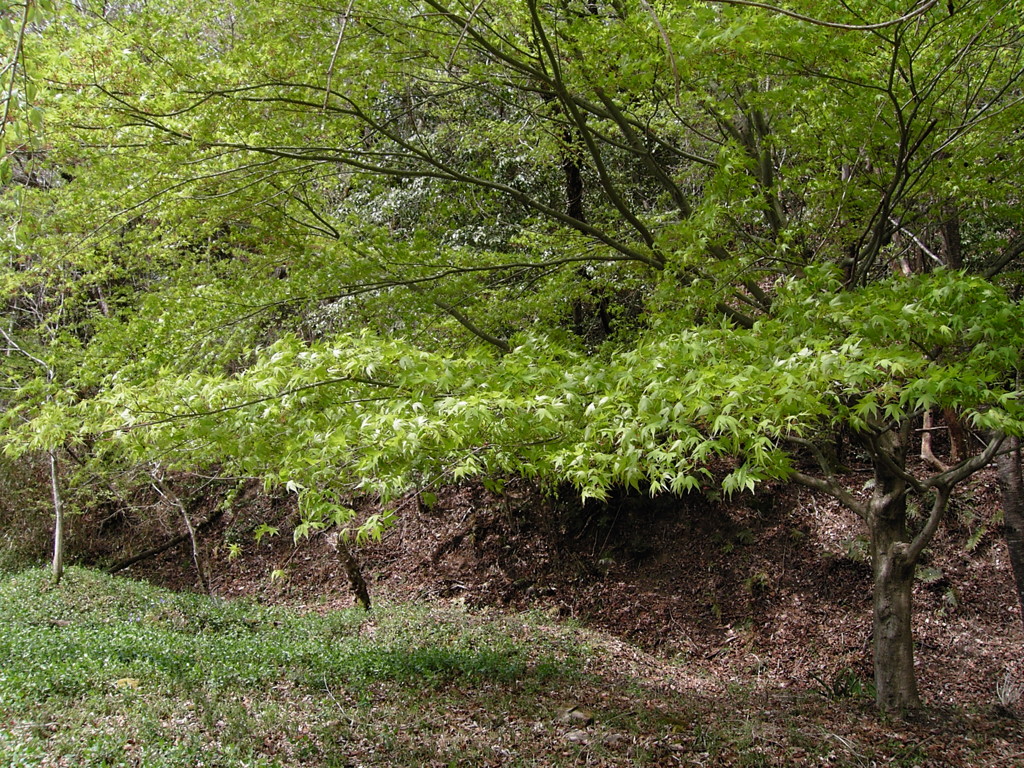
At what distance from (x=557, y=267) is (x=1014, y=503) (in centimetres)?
509

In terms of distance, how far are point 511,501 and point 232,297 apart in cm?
739

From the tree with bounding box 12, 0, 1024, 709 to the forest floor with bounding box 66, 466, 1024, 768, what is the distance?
114cm

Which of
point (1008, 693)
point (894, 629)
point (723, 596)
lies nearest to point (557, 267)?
point (894, 629)

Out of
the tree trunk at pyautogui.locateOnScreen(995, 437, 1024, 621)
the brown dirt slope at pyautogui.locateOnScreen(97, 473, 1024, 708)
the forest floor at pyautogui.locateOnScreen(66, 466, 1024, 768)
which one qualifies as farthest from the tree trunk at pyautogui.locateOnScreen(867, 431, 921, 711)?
the tree trunk at pyautogui.locateOnScreen(995, 437, 1024, 621)

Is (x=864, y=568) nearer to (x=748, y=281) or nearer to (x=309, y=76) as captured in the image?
(x=748, y=281)

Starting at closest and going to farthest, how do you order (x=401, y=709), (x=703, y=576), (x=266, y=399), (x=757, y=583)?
1. (x=266, y=399)
2. (x=401, y=709)
3. (x=757, y=583)
4. (x=703, y=576)

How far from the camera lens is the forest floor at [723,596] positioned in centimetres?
582

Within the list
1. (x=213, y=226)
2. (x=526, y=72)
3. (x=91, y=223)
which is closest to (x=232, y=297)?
(x=213, y=226)

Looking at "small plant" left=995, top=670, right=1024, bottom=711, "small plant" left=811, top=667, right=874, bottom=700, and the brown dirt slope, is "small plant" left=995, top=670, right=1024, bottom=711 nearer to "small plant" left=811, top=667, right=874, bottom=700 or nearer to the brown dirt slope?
the brown dirt slope

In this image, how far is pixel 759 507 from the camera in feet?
34.8

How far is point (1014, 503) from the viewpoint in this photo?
6.70 metres

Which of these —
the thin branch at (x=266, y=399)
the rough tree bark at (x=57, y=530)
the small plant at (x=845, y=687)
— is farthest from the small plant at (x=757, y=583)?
the rough tree bark at (x=57, y=530)

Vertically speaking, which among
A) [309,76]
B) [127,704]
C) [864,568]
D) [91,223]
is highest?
[309,76]

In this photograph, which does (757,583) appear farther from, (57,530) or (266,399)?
(57,530)
